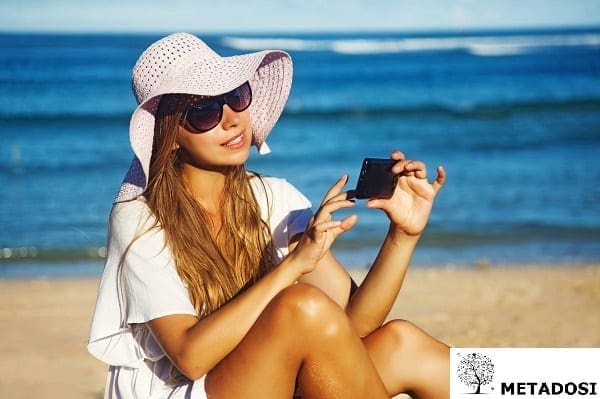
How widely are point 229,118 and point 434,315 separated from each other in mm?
2832

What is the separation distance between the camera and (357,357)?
279 cm

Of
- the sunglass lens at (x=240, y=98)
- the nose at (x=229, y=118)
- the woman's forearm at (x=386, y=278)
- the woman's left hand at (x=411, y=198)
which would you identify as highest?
the sunglass lens at (x=240, y=98)

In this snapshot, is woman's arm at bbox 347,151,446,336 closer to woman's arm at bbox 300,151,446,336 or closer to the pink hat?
woman's arm at bbox 300,151,446,336

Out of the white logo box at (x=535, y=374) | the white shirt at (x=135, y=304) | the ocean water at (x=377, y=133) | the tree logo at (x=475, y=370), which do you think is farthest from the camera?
the ocean water at (x=377, y=133)

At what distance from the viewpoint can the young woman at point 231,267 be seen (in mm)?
2762

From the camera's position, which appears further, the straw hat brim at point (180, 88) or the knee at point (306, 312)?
the straw hat brim at point (180, 88)

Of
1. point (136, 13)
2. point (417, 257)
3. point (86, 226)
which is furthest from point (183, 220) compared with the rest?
point (136, 13)

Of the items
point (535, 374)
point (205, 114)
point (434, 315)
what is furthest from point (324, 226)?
point (434, 315)

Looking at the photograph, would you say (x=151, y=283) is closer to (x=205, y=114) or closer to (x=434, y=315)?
(x=205, y=114)

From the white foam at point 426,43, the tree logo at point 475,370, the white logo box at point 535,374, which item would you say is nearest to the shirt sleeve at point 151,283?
the tree logo at point 475,370

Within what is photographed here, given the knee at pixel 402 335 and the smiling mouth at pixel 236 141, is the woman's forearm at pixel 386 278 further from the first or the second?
the smiling mouth at pixel 236 141

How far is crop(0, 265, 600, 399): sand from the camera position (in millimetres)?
4816

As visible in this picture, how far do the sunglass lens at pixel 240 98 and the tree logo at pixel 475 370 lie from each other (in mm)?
1008

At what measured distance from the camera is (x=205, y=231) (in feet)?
10.2
